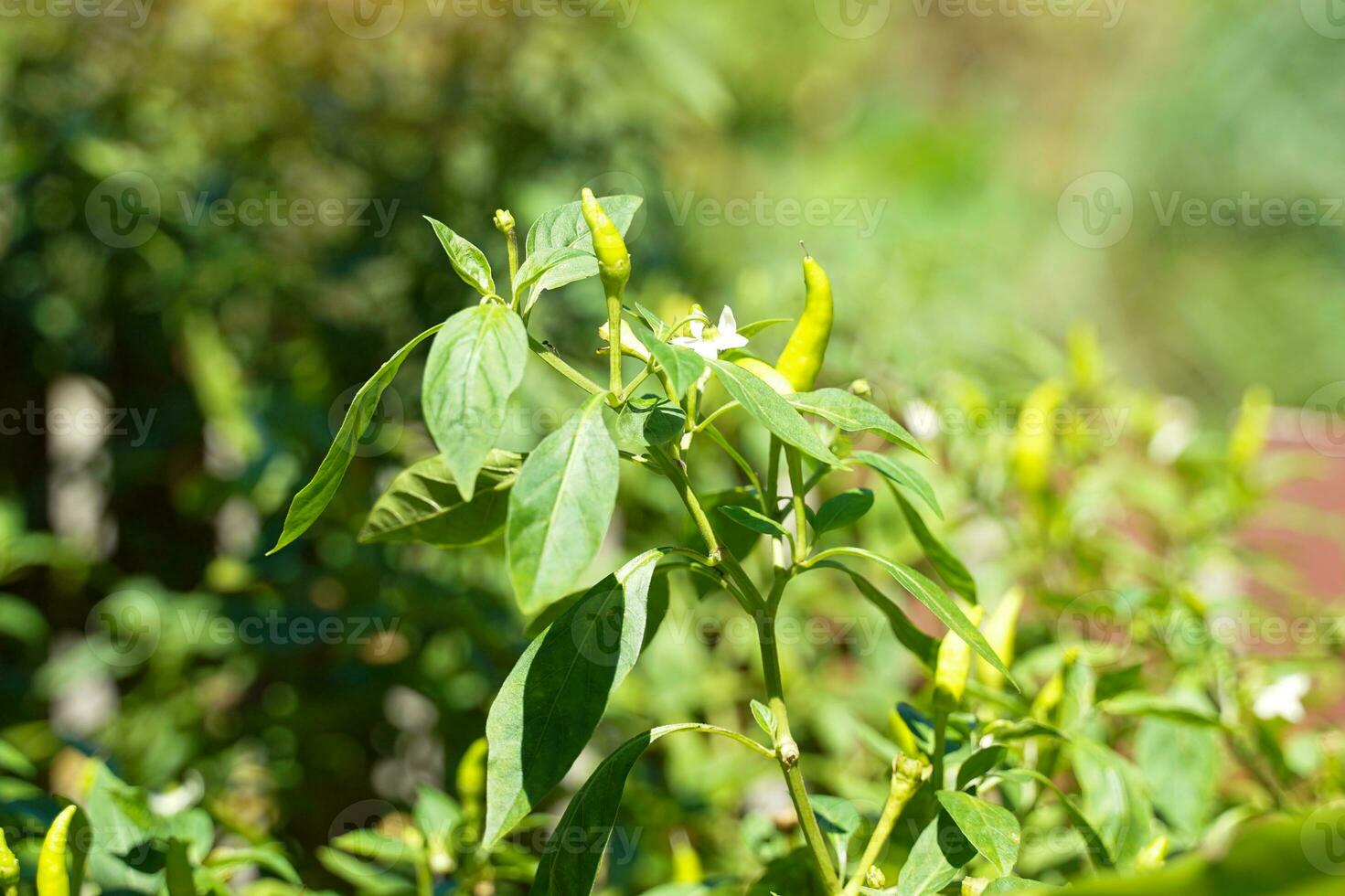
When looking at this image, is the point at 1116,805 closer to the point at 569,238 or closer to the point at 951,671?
the point at 951,671

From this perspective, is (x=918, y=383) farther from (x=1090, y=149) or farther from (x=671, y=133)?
(x=1090, y=149)

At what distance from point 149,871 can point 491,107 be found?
1.18 meters

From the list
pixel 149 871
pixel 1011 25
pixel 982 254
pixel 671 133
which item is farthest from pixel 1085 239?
pixel 149 871

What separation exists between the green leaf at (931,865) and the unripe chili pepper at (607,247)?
0.33m

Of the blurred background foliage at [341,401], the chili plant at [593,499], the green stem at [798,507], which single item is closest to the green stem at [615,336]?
the chili plant at [593,499]

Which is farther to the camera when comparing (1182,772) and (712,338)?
(1182,772)

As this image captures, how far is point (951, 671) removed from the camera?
0.59 meters

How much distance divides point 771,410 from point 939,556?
0.66ft

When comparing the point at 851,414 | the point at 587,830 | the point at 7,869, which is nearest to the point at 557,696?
the point at 587,830

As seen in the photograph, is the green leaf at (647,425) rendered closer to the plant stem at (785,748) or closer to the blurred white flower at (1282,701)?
the plant stem at (785,748)

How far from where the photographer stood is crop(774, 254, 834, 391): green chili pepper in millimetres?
562

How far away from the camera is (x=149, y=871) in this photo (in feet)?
2.19

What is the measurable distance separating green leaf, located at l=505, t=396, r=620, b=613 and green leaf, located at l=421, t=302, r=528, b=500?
24 millimetres

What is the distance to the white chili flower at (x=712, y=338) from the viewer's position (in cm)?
53
